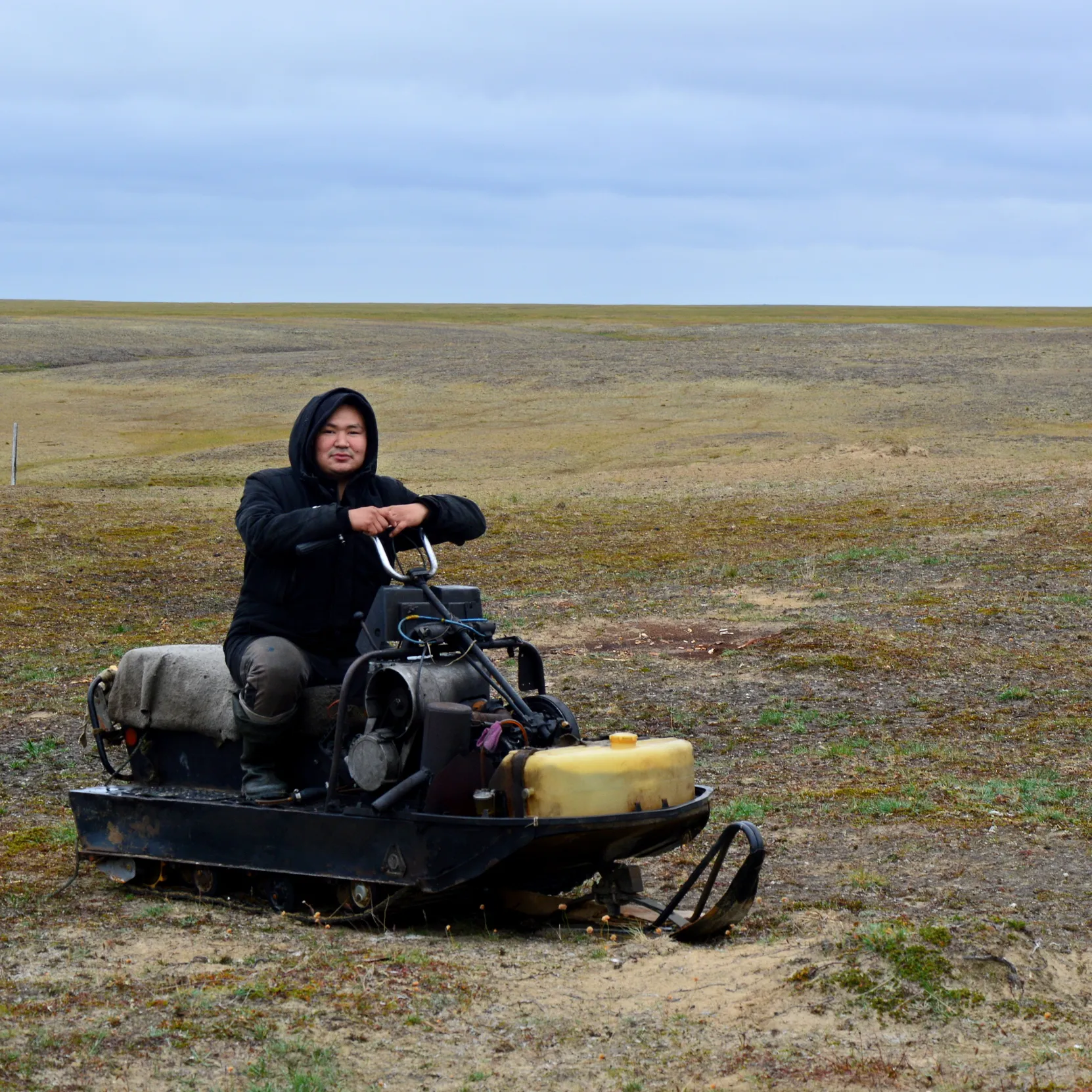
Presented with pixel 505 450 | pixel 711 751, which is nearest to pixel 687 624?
pixel 711 751

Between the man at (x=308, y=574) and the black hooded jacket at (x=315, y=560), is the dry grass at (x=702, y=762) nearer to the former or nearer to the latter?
the man at (x=308, y=574)

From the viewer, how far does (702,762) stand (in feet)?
29.6

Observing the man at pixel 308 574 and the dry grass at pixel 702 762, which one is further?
the man at pixel 308 574

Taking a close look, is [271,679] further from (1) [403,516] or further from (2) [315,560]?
(1) [403,516]

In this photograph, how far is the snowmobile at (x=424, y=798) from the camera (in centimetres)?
544

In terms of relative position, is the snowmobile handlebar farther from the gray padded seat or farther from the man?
the gray padded seat

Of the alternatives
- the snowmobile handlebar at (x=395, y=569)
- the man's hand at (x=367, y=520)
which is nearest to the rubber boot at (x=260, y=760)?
the snowmobile handlebar at (x=395, y=569)

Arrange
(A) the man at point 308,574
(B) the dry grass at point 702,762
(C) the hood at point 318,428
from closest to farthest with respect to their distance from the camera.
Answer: (B) the dry grass at point 702,762
(A) the man at point 308,574
(C) the hood at point 318,428

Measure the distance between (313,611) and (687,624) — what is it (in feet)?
26.5

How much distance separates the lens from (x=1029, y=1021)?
15.4 feet

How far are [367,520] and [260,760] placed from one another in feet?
3.92

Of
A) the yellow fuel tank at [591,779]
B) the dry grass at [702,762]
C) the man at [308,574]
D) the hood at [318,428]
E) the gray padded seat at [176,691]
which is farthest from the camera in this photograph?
the gray padded seat at [176,691]

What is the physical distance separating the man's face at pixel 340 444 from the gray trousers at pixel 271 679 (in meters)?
0.71

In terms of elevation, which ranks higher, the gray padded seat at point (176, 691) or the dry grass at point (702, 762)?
the gray padded seat at point (176, 691)
